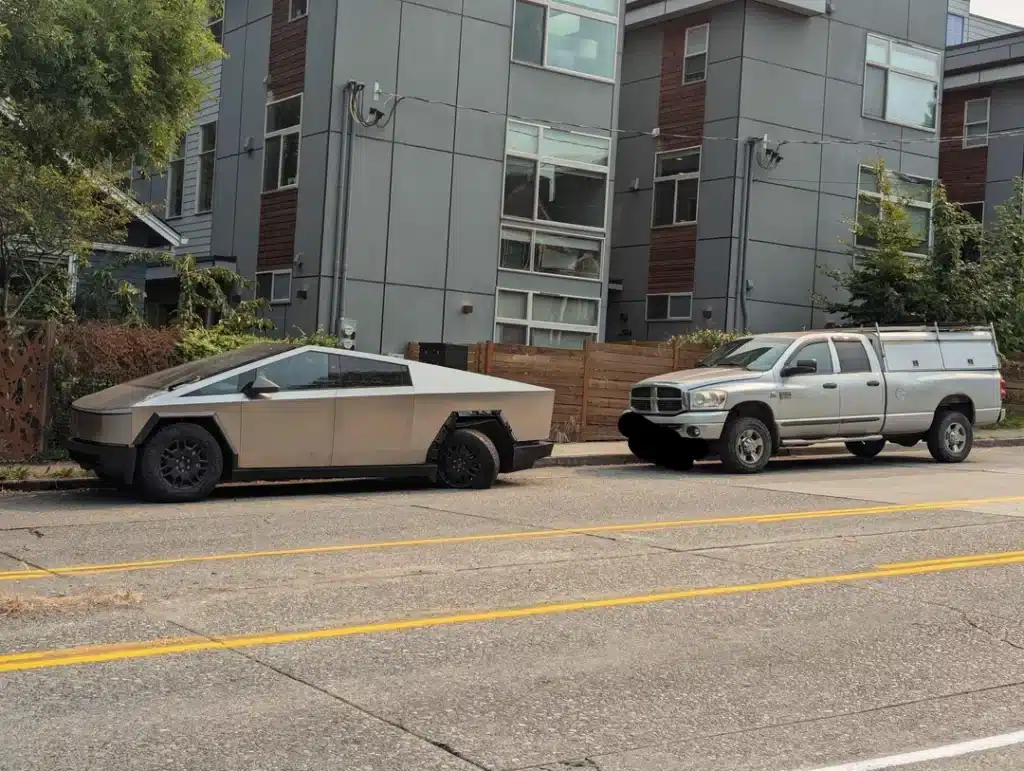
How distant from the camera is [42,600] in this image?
7277mm

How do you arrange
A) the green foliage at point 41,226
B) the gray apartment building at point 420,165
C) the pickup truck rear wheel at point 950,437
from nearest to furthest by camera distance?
the green foliage at point 41,226, the pickup truck rear wheel at point 950,437, the gray apartment building at point 420,165

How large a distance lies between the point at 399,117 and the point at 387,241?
2.18 meters

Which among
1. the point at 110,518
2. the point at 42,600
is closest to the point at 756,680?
the point at 42,600

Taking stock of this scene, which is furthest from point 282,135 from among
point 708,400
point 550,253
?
point 708,400

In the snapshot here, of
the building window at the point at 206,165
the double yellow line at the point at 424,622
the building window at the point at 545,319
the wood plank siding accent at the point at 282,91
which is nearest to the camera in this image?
the double yellow line at the point at 424,622

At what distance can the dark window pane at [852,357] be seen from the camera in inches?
682

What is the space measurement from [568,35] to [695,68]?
444cm

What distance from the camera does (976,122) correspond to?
33.7 m

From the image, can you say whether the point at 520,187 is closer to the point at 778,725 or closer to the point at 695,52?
the point at 695,52

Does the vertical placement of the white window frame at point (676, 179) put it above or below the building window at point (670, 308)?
above

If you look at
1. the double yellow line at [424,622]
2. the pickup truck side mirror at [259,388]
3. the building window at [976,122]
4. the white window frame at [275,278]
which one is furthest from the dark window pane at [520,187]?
the building window at [976,122]

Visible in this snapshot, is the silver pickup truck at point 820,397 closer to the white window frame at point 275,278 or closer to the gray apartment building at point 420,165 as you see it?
the gray apartment building at point 420,165

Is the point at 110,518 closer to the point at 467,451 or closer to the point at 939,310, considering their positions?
the point at 467,451

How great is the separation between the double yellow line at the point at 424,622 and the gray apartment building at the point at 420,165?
13564mm
